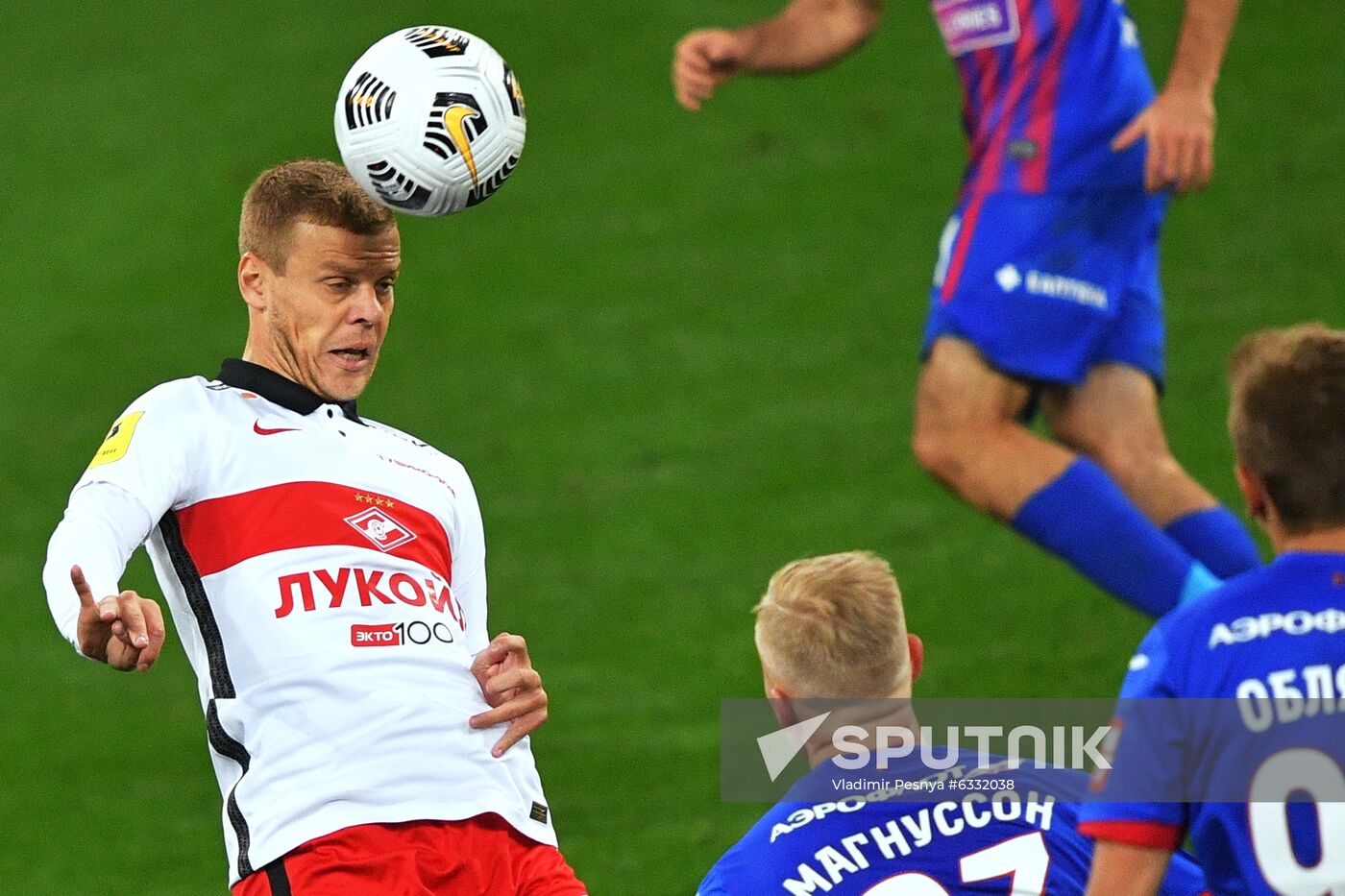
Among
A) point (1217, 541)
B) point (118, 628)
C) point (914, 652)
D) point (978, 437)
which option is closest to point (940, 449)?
point (978, 437)

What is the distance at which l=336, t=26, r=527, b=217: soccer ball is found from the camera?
3.55 metres

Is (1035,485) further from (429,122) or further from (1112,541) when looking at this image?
(429,122)

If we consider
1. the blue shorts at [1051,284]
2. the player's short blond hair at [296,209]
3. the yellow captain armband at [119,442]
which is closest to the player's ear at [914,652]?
the player's short blond hair at [296,209]

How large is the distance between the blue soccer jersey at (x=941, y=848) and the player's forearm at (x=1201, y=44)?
8.33ft

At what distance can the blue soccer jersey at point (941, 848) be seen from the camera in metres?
2.84

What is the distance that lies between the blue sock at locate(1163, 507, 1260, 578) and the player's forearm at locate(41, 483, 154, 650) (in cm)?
291

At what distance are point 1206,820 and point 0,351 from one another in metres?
6.77

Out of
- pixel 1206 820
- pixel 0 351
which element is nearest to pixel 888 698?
→ pixel 1206 820

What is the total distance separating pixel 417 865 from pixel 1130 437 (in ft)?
8.84

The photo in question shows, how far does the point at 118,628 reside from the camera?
272cm

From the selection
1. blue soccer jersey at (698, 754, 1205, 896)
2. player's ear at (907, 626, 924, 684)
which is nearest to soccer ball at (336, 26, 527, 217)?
player's ear at (907, 626, 924, 684)

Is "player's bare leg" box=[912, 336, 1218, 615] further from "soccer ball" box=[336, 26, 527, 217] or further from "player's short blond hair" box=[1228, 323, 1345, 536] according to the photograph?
"player's short blond hair" box=[1228, 323, 1345, 536]

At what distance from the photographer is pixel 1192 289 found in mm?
8242

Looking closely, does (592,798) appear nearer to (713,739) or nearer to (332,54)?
Result: (713,739)
